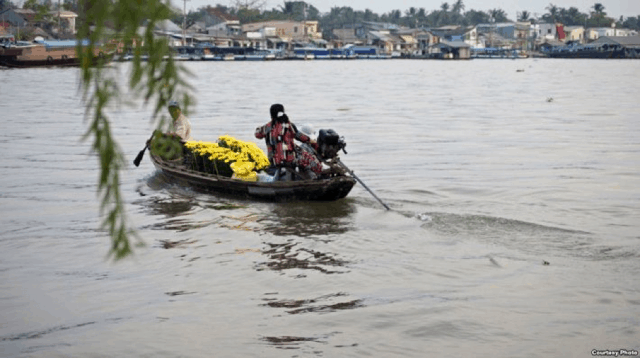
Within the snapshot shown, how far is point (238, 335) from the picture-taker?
748cm

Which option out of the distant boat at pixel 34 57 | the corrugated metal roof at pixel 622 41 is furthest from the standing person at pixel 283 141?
the corrugated metal roof at pixel 622 41

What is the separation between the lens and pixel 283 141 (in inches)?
472

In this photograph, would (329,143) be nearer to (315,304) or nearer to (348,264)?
(348,264)

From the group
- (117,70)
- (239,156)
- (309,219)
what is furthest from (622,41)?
(117,70)

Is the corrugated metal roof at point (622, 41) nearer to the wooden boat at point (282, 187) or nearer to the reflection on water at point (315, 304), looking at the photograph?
the wooden boat at point (282, 187)

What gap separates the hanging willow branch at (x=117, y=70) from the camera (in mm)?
2900

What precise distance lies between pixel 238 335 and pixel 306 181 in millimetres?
4935

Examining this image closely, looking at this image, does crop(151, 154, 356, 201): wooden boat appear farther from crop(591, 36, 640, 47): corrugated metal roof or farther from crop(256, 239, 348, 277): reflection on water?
crop(591, 36, 640, 47): corrugated metal roof

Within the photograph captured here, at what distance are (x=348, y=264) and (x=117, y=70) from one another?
22.6ft

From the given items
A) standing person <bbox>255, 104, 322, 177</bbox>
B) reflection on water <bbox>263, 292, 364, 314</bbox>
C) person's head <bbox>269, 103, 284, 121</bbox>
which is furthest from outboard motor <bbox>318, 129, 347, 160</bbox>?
reflection on water <bbox>263, 292, 364, 314</bbox>

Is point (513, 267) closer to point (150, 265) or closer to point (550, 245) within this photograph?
point (550, 245)

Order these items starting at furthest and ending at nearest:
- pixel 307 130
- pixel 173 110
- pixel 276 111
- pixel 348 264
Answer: pixel 307 130 → pixel 276 111 → pixel 348 264 → pixel 173 110

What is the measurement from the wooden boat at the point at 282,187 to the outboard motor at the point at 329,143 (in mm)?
379

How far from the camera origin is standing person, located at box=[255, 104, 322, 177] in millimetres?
11977
